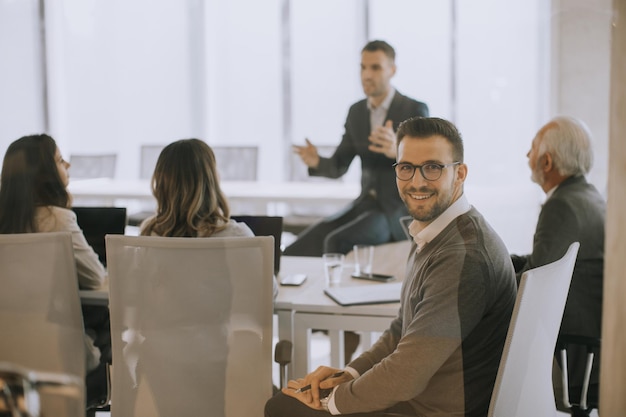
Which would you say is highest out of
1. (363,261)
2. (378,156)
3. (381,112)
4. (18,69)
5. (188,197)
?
(18,69)

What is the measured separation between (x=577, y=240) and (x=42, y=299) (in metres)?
1.35

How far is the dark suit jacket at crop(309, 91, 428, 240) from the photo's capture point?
1.91m

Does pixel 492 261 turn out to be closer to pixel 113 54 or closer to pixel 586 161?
pixel 586 161

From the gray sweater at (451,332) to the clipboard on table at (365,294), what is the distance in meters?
0.40

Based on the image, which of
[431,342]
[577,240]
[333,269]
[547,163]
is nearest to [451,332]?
[431,342]

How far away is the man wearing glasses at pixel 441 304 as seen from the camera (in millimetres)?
1383

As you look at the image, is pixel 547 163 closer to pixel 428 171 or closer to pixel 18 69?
pixel 428 171

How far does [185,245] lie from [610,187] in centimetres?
90

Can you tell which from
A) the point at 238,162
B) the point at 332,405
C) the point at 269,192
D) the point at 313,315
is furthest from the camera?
the point at 238,162

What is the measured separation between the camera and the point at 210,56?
16.8 feet

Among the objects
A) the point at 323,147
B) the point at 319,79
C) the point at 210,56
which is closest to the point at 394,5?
the point at 319,79

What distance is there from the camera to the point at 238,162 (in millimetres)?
4422

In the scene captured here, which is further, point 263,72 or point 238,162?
point 263,72

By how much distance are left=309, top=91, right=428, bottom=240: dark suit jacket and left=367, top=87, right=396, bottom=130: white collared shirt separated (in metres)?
0.03
